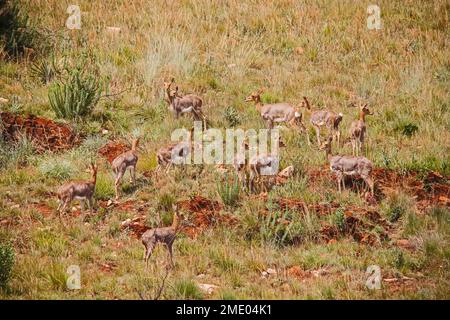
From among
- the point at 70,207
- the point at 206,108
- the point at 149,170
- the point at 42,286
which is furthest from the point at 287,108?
the point at 42,286

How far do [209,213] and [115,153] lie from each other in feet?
8.74

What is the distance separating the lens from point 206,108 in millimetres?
15133

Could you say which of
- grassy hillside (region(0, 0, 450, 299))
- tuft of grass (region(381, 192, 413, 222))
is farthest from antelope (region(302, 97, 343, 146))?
tuft of grass (region(381, 192, 413, 222))

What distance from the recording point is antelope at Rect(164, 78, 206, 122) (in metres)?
14.3

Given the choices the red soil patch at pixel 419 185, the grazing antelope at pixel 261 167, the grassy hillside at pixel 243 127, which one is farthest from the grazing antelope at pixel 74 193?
the red soil patch at pixel 419 185

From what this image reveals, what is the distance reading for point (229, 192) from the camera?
1166 centimetres

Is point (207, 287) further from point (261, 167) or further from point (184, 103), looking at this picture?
point (184, 103)

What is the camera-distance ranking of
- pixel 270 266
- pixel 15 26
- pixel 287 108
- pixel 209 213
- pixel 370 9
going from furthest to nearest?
pixel 370 9, pixel 15 26, pixel 287 108, pixel 209 213, pixel 270 266

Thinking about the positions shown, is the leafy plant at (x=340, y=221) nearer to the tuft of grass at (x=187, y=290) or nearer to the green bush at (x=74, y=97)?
the tuft of grass at (x=187, y=290)

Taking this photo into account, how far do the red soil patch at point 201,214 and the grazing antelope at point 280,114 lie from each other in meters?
2.96

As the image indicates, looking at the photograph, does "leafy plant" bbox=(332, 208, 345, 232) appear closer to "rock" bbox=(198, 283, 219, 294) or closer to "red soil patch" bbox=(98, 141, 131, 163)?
"rock" bbox=(198, 283, 219, 294)

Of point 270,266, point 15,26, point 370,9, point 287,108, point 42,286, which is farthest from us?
point 370,9

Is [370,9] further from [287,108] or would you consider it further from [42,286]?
[42,286]

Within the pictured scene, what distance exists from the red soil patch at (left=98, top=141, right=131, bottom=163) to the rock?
4.17m
